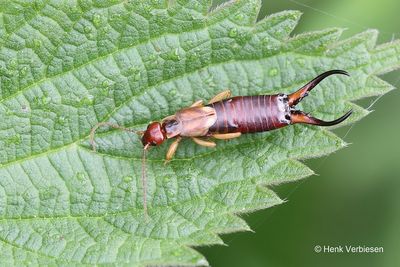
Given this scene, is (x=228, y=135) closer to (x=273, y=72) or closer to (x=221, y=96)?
(x=221, y=96)

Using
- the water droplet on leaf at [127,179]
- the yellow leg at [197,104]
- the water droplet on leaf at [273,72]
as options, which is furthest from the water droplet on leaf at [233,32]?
the water droplet on leaf at [127,179]

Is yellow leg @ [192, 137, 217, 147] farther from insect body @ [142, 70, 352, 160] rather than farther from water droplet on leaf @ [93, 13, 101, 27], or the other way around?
water droplet on leaf @ [93, 13, 101, 27]

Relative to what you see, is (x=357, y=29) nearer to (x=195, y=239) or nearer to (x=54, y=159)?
(x=195, y=239)

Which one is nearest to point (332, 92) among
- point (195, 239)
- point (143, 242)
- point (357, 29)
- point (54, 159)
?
point (357, 29)

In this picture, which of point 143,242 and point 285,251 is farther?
point 285,251

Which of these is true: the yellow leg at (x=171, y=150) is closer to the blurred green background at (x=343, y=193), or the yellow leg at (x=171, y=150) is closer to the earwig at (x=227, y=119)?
the earwig at (x=227, y=119)

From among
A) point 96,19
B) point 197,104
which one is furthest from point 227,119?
point 96,19
